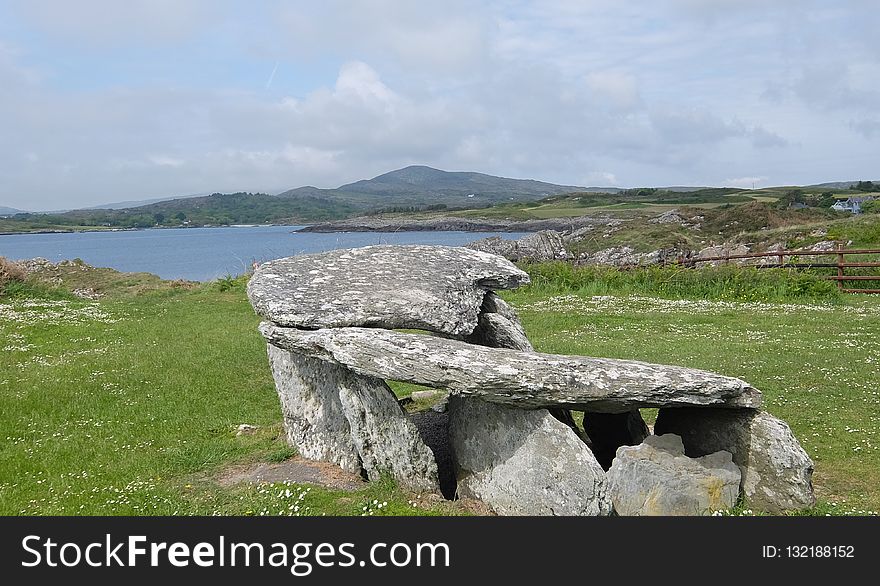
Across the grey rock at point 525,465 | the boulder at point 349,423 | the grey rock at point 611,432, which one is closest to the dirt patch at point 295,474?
the boulder at point 349,423

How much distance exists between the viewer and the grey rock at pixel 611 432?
414 inches

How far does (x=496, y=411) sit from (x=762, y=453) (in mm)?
3354

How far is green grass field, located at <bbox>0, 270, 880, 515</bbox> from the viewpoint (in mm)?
9266

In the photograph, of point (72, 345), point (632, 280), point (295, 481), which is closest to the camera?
point (295, 481)

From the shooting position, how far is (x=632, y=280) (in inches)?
1202

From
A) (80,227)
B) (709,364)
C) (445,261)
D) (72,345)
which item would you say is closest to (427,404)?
(445,261)

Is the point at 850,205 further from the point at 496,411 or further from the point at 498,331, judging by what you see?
the point at 496,411

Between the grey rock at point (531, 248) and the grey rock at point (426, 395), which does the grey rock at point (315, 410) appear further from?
Answer: the grey rock at point (531, 248)

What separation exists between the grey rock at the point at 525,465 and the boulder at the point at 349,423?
64cm

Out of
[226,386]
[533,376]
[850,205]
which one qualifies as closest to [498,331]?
[533,376]

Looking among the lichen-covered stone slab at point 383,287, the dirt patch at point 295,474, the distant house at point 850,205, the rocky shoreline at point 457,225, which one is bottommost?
the dirt patch at point 295,474

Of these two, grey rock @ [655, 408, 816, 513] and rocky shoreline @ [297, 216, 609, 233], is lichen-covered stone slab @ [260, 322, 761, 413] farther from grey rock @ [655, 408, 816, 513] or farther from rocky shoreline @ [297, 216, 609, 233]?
rocky shoreline @ [297, 216, 609, 233]

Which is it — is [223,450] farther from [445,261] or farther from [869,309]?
[869,309]

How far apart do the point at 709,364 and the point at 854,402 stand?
3.34 metres
